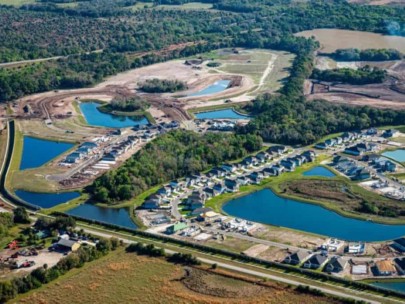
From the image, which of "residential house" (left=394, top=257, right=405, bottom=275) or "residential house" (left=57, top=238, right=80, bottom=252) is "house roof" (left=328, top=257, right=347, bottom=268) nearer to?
"residential house" (left=394, top=257, right=405, bottom=275)

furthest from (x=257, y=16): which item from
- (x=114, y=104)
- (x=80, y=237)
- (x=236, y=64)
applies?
(x=80, y=237)

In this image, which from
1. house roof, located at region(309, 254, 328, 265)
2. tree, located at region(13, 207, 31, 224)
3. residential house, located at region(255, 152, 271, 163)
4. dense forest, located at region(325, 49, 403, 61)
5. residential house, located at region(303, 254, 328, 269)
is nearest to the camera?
residential house, located at region(303, 254, 328, 269)

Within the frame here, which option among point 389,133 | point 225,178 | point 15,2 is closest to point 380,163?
point 389,133

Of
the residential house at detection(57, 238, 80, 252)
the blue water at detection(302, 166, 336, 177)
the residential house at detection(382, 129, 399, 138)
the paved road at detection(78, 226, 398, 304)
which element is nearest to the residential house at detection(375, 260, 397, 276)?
the paved road at detection(78, 226, 398, 304)

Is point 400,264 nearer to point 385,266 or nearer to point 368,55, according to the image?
point 385,266

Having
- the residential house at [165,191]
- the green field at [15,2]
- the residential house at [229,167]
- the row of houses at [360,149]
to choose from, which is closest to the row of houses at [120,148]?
the residential house at [165,191]

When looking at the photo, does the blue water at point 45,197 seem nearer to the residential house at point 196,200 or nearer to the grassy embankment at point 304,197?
the residential house at point 196,200
